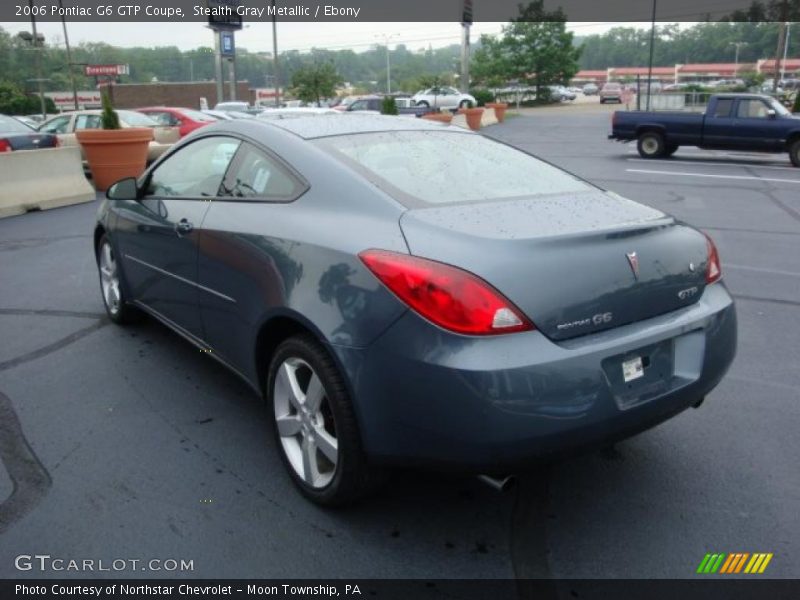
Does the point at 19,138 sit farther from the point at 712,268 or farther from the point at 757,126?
the point at 757,126

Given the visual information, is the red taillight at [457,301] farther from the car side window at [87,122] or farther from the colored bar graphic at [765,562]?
the car side window at [87,122]

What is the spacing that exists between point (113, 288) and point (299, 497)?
282cm

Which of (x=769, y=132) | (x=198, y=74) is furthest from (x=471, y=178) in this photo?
(x=198, y=74)

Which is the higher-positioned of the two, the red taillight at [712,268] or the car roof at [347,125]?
the car roof at [347,125]

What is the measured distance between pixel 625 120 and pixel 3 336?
16441 mm

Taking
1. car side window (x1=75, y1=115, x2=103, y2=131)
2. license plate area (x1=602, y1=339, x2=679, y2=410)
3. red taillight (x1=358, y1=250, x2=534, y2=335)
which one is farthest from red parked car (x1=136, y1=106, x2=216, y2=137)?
license plate area (x1=602, y1=339, x2=679, y2=410)

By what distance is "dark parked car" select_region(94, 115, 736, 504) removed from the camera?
2.37m

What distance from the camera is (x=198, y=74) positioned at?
358 feet

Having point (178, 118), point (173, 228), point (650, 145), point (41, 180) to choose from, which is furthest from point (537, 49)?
point (173, 228)

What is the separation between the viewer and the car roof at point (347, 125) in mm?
3486

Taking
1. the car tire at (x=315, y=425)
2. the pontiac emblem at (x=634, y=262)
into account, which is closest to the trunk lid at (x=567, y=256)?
the pontiac emblem at (x=634, y=262)

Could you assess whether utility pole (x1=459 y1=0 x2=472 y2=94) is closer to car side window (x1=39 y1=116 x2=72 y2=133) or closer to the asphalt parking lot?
car side window (x1=39 y1=116 x2=72 y2=133)

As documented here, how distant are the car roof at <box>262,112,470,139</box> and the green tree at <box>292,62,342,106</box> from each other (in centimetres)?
3930

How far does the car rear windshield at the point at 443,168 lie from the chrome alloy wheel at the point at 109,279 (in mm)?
2427
